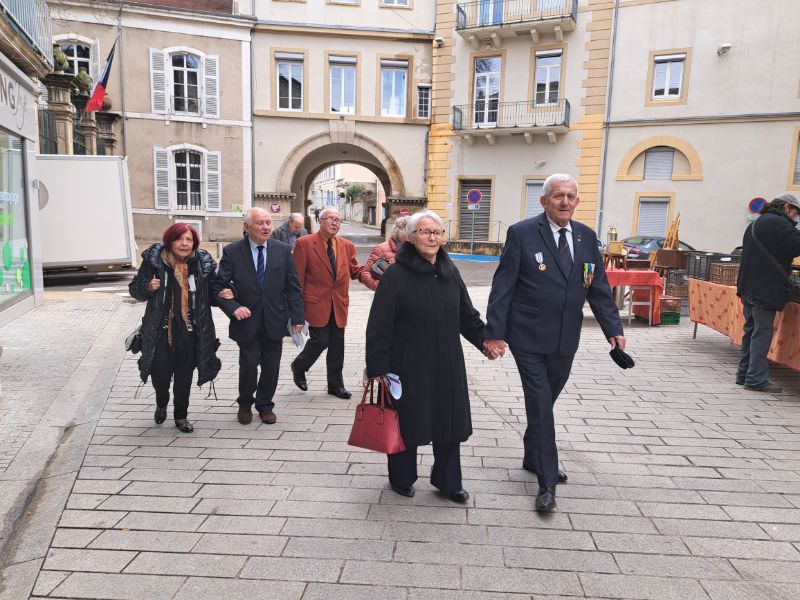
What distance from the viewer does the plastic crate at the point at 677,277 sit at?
36.7 ft

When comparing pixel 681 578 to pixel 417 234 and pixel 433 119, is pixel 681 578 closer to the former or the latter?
pixel 417 234

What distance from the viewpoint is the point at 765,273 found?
5.83m

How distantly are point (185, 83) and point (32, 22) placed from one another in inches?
586

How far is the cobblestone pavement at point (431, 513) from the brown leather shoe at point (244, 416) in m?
0.06

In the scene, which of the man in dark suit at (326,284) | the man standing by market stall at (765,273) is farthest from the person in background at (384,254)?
the man standing by market stall at (765,273)

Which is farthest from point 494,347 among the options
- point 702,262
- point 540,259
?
point 702,262

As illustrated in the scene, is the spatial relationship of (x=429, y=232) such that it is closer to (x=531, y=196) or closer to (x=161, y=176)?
(x=531, y=196)

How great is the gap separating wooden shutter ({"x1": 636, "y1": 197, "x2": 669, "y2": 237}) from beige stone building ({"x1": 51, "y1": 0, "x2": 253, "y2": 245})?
15125mm

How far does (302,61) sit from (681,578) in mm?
24652

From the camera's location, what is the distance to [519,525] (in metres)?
3.30

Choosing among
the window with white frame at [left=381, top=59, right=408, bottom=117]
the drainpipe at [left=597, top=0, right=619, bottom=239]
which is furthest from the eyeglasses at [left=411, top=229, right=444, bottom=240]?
the window with white frame at [left=381, top=59, right=408, bottom=117]

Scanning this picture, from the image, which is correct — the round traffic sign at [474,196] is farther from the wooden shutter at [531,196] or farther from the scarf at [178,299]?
the scarf at [178,299]

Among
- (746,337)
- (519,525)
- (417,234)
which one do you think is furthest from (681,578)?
(746,337)

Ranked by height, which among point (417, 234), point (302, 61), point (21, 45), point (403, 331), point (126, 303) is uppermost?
point (302, 61)
